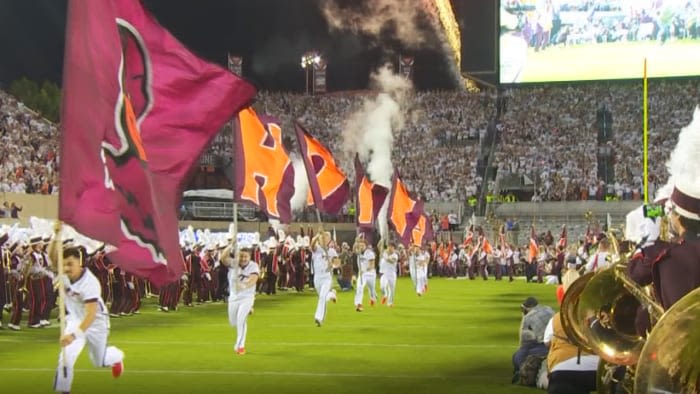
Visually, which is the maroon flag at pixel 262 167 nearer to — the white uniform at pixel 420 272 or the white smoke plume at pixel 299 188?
the white uniform at pixel 420 272

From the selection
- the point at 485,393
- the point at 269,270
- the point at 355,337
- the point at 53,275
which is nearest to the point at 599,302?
the point at 485,393

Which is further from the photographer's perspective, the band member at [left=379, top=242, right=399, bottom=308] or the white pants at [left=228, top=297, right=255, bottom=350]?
the band member at [left=379, top=242, right=399, bottom=308]

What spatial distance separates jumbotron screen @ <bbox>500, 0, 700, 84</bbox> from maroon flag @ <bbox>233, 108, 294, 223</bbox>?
30.3 metres

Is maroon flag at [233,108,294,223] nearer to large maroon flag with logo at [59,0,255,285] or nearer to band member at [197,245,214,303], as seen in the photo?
large maroon flag with logo at [59,0,255,285]

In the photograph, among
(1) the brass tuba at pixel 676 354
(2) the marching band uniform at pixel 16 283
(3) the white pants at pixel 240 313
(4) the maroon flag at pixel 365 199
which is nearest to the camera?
(1) the brass tuba at pixel 676 354

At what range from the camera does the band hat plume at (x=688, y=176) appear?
5270 mm

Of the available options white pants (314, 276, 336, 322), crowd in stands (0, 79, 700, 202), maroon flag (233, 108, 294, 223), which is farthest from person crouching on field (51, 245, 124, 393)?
crowd in stands (0, 79, 700, 202)

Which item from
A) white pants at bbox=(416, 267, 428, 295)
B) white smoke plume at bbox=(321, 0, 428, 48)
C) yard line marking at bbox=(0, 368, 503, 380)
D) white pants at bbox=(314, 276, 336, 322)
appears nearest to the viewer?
yard line marking at bbox=(0, 368, 503, 380)

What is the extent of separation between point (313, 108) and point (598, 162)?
Answer: 17.2 metres

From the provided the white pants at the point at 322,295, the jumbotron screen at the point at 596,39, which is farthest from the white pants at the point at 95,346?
the jumbotron screen at the point at 596,39

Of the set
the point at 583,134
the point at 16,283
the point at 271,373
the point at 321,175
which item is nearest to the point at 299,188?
the point at 583,134

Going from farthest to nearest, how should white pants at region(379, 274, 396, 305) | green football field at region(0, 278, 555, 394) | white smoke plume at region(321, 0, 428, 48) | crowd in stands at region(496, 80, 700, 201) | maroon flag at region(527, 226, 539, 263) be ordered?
white smoke plume at region(321, 0, 428, 48) < crowd in stands at region(496, 80, 700, 201) < maroon flag at region(527, 226, 539, 263) < white pants at region(379, 274, 396, 305) < green football field at region(0, 278, 555, 394)

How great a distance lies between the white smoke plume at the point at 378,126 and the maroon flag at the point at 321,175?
2740 cm

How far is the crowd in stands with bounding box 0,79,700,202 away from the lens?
48.1 meters
